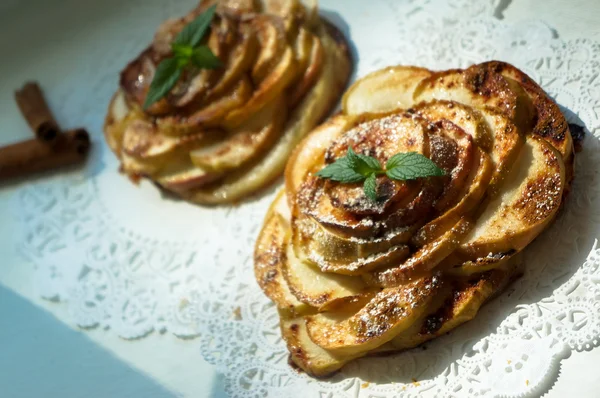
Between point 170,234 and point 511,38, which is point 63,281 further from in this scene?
point 511,38

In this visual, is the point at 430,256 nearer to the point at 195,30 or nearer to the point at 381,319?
the point at 381,319

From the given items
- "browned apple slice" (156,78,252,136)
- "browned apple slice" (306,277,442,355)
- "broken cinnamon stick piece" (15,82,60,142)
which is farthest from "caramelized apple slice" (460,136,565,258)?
"broken cinnamon stick piece" (15,82,60,142)

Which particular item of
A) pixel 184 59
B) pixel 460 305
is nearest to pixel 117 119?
pixel 184 59

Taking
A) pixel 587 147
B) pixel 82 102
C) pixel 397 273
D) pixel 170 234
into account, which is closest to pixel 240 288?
pixel 170 234

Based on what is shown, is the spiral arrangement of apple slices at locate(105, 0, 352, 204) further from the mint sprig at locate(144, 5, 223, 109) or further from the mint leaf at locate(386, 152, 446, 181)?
the mint leaf at locate(386, 152, 446, 181)

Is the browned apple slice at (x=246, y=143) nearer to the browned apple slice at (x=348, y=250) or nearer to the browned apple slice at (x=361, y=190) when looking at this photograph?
the browned apple slice at (x=361, y=190)

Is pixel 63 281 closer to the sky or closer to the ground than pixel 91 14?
closer to the ground
